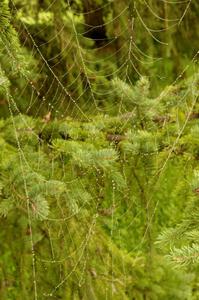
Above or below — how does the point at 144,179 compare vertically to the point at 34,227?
above

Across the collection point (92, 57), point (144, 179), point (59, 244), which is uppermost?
point (92, 57)

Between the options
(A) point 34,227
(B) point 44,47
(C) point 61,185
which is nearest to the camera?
(C) point 61,185

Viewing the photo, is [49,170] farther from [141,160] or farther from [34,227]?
[141,160]

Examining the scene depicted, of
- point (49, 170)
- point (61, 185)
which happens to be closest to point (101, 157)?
point (61, 185)

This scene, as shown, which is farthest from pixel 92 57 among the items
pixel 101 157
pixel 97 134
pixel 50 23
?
pixel 101 157

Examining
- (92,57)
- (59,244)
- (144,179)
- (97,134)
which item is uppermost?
(92,57)

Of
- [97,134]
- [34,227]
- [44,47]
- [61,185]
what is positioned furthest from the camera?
[44,47]

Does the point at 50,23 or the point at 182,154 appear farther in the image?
the point at 50,23

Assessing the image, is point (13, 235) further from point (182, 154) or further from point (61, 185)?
point (182, 154)

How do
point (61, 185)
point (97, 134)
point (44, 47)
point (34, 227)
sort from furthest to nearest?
point (44, 47), point (97, 134), point (34, 227), point (61, 185)
